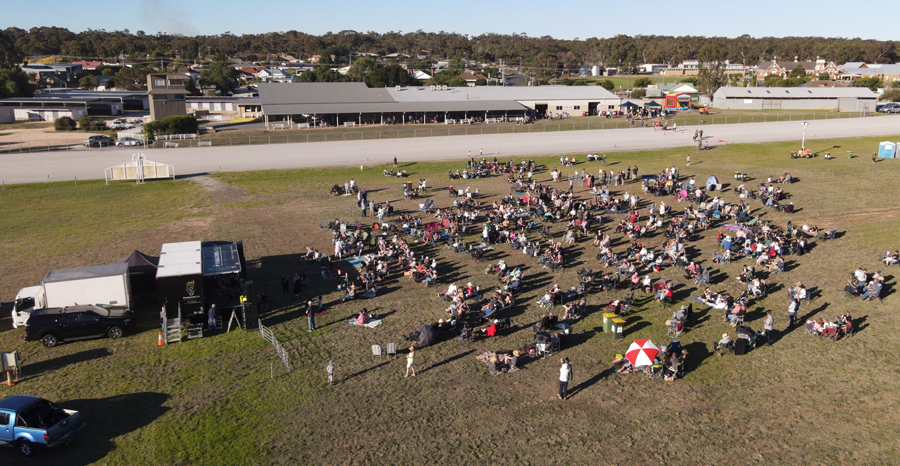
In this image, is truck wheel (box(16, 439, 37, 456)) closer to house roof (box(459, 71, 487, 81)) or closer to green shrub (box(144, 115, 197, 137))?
green shrub (box(144, 115, 197, 137))

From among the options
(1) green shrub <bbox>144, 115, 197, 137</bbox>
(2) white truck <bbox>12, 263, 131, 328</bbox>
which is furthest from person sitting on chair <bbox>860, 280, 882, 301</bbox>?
(1) green shrub <bbox>144, 115, 197, 137</bbox>

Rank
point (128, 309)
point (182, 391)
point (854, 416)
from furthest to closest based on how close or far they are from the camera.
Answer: point (128, 309) → point (182, 391) → point (854, 416)

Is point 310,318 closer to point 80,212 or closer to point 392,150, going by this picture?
point 80,212

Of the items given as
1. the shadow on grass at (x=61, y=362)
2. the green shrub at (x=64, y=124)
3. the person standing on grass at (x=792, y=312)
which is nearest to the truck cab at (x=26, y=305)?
the shadow on grass at (x=61, y=362)

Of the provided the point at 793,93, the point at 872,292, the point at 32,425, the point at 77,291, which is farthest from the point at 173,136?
the point at 793,93

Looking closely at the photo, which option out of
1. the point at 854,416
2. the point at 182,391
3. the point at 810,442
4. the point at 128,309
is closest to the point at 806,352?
the point at 854,416

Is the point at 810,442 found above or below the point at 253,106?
below

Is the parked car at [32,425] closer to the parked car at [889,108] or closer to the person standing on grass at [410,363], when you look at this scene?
the person standing on grass at [410,363]

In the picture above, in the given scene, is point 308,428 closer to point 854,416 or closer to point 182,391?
point 182,391
